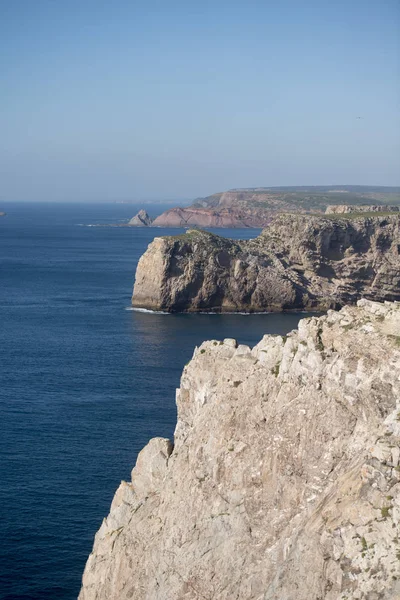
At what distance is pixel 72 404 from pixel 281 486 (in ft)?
129

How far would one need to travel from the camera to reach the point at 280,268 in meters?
114

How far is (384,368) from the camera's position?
78.2 feet

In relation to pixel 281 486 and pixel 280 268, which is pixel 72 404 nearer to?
pixel 281 486

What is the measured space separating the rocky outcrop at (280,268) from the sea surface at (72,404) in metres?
4.45

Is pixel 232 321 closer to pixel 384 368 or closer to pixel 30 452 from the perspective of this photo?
pixel 30 452

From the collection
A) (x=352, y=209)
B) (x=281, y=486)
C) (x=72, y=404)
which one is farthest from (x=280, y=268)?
(x=281, y=486)

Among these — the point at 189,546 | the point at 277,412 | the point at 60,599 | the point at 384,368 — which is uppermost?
the point at 384,368

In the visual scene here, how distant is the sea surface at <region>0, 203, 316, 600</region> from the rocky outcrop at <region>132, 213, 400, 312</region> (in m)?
4.45

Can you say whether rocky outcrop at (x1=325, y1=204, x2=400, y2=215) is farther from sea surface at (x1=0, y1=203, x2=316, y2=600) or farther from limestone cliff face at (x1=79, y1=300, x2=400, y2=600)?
limestone cliff face at (x1=79, y1=300, x2=400, y2=600)

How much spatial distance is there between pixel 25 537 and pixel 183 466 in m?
16.9

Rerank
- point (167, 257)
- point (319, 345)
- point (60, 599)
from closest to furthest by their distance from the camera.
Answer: point (319, 345)
point (60, 599)
point (167, 257)

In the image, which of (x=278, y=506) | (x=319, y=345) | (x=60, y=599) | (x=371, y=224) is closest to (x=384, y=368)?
(x=319, y=345)

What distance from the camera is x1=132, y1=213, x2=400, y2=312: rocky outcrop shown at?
109250 millimetres

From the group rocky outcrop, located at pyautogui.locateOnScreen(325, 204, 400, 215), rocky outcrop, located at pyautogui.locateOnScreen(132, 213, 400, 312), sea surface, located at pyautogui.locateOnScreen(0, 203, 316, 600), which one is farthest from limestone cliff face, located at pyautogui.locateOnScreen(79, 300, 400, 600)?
rocky outcrop, located at pyautogui.locateOnScreen(325, 204, 400, 215)
